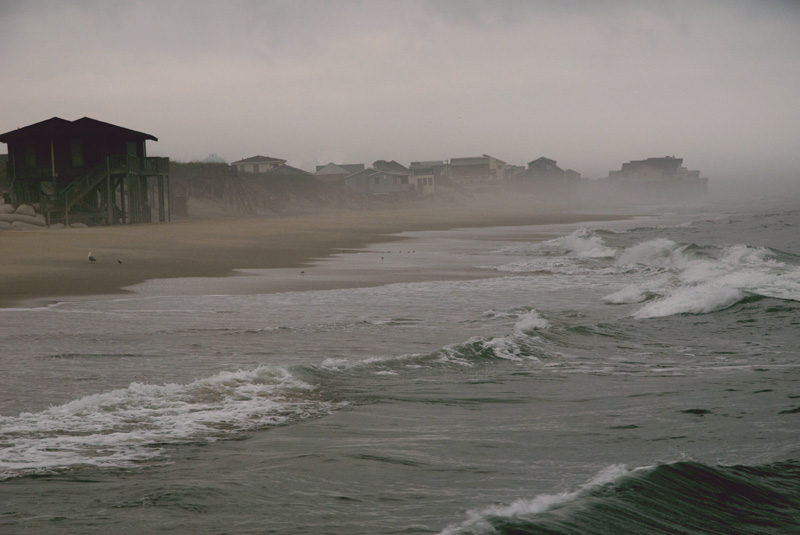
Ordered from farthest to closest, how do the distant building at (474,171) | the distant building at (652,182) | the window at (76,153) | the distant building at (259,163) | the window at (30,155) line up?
1. the distant building at (652,182)
2. the distant building at (474,171)
3. the distant building at (259,163)
4. the window at (30,155)
5. the window at (76,153)

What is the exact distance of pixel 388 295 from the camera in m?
14.9

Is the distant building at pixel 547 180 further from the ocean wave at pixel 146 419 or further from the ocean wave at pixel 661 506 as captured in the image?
the ocean wave at pixel 661 506

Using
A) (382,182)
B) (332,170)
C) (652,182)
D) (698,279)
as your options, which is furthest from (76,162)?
(652,182)

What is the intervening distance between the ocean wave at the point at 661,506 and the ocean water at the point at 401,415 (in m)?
0.02

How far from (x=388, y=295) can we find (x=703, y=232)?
29.7 m

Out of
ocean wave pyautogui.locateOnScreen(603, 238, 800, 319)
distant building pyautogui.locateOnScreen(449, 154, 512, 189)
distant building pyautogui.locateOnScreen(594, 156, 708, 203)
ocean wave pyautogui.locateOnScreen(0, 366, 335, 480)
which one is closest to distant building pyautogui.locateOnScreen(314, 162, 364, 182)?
distant building pyautogui.locateOnScreen(449, 154, 512, 189)

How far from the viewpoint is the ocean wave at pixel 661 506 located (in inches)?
161

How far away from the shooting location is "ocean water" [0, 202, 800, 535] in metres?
4.38

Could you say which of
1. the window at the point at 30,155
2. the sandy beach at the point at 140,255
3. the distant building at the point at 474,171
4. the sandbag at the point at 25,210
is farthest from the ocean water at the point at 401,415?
the distant building at the point at 474,171

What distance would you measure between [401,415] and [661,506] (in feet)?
8.41

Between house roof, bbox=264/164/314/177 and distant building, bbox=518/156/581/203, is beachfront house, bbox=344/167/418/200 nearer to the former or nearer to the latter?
house roof, bbox=264/164/314/177

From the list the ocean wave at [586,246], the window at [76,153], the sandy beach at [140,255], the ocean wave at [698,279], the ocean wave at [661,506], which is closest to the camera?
the ocean wave at [661,506]

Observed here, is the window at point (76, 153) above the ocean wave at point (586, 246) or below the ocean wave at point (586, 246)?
above

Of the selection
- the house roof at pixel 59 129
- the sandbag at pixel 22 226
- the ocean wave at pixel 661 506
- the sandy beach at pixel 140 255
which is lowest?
the ocean wave at pixel 661 506
